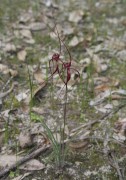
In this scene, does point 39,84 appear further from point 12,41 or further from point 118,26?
point 118,26

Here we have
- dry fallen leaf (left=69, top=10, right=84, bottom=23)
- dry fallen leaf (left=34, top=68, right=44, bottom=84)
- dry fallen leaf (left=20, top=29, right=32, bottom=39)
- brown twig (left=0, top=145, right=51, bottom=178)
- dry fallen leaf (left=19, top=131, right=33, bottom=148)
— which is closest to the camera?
brown twig (left=0, top=145, right=51, bottom=178)

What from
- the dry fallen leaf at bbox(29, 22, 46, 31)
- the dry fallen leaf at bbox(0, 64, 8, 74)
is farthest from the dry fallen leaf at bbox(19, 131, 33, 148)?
the dry fallen leaf at bbox(29, 22, 46, 31)

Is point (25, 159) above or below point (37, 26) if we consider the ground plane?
below

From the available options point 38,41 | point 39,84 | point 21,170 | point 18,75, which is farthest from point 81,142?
point 38,41

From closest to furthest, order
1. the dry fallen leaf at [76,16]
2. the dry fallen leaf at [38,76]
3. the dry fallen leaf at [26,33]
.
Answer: the dry fallen leaf at [38,76]
the dry fallen leaf at [26,33]
the dry fallen leaf at [76,16]

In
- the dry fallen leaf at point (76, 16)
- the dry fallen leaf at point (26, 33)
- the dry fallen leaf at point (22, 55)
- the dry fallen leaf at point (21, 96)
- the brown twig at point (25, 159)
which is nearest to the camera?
the brown twig at point (25, 159)

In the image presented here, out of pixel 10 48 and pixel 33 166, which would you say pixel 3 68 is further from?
pixel 33 166

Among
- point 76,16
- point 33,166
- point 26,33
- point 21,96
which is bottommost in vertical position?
point 33,166

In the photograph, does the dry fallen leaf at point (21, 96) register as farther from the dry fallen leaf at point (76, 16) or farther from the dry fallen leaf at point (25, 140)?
the dry fallen leaf at point (76, 16)

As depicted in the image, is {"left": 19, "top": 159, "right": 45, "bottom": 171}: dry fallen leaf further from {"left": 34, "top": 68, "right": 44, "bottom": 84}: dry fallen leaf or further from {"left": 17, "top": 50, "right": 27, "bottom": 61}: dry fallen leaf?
{"left": 17, "top": 50, "right": 27, "bottom": 61}: dry fallen leaf

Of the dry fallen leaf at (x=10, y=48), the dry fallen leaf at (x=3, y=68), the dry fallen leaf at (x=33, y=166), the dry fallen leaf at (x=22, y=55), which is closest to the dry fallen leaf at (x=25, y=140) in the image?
the dry fallen leaf at (x=33, y=166)

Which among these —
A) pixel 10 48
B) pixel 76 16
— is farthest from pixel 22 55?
pixel 76 16
